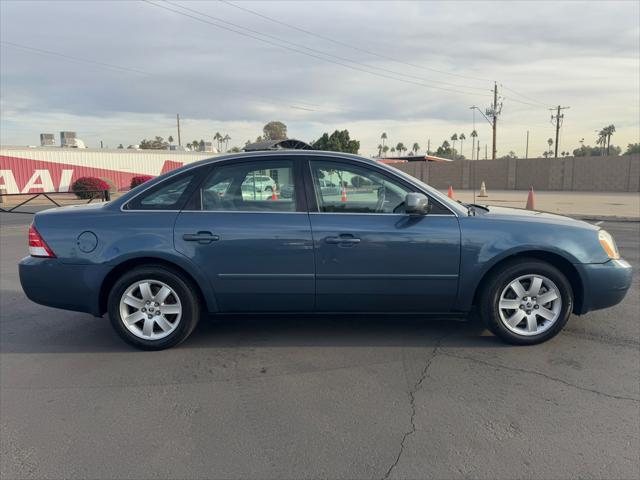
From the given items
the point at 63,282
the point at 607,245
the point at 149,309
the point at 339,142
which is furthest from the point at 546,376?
the point at 339,142

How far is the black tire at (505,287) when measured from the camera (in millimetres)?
3977

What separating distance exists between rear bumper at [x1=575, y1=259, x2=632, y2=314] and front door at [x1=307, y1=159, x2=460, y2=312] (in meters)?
1.11

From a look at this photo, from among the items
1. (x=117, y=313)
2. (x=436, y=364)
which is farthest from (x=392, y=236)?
(x=117, y=313)

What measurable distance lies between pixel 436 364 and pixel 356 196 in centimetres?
151

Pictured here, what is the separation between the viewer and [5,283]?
659 centimetres

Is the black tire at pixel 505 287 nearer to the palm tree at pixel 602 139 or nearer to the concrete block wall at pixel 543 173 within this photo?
the concrete block wall at pixel 543 173

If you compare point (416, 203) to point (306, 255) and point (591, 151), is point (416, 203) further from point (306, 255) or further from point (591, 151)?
point (591, 151)

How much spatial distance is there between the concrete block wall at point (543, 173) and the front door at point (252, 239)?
29.2 metres

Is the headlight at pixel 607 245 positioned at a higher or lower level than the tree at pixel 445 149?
lower

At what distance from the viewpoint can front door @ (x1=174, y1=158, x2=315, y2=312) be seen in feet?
12.9

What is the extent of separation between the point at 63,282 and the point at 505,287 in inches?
146

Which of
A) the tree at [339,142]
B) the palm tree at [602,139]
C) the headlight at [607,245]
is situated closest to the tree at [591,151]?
the palm tree at [602,139]

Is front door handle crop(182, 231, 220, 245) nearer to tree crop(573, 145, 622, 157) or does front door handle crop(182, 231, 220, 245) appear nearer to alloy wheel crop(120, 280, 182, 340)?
alloy wheel crop(120, 280, 182, 340)

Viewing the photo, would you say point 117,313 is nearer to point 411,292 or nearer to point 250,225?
point 250,225
